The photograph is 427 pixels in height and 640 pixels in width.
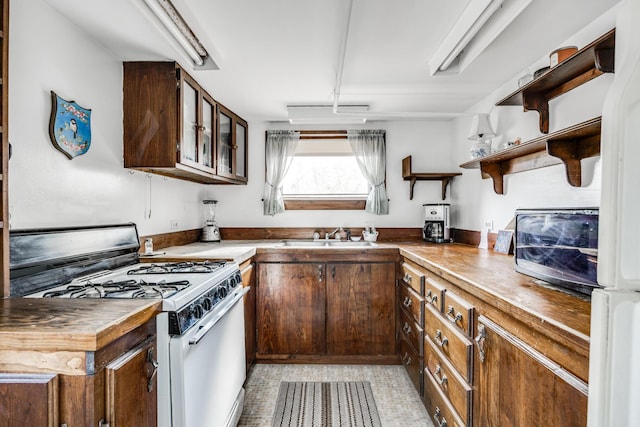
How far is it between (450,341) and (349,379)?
1111 mm

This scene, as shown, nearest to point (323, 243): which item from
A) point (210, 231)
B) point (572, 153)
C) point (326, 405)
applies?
point (210, 231)

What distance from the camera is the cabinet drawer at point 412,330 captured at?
2150 mm

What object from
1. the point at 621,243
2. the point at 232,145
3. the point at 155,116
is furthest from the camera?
the point at 232,145

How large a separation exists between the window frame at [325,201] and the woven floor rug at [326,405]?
5.35 ft

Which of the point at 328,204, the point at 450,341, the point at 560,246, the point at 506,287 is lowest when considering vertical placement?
the point at 450,341

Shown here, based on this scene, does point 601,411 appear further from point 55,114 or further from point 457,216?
point 457,216

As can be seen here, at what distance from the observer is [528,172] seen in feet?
7.05

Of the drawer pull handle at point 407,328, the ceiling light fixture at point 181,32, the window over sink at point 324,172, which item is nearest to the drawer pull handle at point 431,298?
the drawer pull handle at point 407,328

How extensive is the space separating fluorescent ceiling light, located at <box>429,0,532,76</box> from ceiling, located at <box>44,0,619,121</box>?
5cm

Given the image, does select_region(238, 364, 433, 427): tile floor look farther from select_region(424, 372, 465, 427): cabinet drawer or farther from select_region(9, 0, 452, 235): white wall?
select_region(9, 0, 452, 235): white wall

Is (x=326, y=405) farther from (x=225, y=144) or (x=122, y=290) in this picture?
(x=225, y=144)

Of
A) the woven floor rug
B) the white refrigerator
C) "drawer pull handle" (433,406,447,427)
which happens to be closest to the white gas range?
the woven floor rug

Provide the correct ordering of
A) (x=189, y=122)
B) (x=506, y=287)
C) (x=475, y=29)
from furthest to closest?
1. (x=189, y=122)
2. (x=475, y=29)
3. (x=506, y=287)

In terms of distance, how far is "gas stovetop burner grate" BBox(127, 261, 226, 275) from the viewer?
184 centimetres
